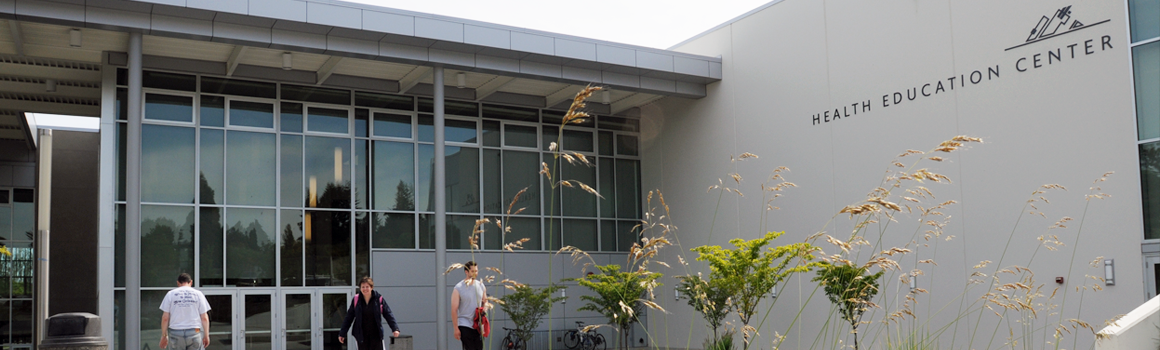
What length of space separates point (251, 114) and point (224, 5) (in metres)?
4.19

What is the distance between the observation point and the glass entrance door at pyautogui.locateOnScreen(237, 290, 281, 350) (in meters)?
17.2

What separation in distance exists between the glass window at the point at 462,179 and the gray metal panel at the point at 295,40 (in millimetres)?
5163

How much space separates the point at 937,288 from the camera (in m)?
14.7

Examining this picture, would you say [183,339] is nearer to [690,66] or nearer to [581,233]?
[690,66]

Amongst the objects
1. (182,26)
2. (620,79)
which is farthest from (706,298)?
(620,79)

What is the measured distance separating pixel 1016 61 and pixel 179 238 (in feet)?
50.4

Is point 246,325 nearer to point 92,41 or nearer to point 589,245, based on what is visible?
point 92,41

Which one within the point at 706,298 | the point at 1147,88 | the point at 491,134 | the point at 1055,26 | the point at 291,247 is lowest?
the point at 706,298

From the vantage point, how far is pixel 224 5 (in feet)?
46.7

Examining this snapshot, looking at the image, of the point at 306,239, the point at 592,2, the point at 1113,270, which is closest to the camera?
the point at 592,2

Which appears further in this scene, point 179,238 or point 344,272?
point 344,272

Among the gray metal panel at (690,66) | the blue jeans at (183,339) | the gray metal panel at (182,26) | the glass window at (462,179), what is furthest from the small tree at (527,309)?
the blue jeans at (183,339)

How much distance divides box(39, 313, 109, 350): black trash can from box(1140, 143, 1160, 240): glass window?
536 inches

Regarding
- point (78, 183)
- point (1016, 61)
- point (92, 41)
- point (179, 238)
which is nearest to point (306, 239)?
point (179, 238)
